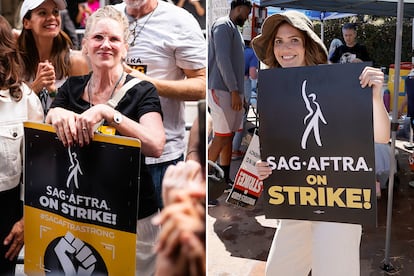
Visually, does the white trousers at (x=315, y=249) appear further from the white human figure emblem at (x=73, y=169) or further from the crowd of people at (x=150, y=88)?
→ the white human figure emblem at (x=73, y=169)

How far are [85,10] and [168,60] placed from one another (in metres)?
0.30

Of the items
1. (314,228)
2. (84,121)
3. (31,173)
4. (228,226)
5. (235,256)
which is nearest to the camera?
(84,121)

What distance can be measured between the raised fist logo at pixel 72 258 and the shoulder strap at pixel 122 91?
451 millimetres

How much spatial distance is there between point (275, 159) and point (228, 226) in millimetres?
405

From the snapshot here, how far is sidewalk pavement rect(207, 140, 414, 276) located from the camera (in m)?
1.81

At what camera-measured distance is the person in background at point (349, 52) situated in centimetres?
158

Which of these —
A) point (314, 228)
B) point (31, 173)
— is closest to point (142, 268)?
point (31, 173)

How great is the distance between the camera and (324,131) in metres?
1.58

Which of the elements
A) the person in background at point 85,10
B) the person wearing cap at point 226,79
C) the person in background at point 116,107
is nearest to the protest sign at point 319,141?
the person wearing cap at point 226,79

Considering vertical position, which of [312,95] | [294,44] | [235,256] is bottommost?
[235,256]

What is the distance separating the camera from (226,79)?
1.72m

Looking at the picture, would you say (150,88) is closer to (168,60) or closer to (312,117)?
(168,60)

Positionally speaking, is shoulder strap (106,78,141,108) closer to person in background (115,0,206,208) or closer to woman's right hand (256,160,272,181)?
person in background (115,0,206,208)

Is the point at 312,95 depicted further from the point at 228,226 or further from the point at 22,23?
the point at 22,23
